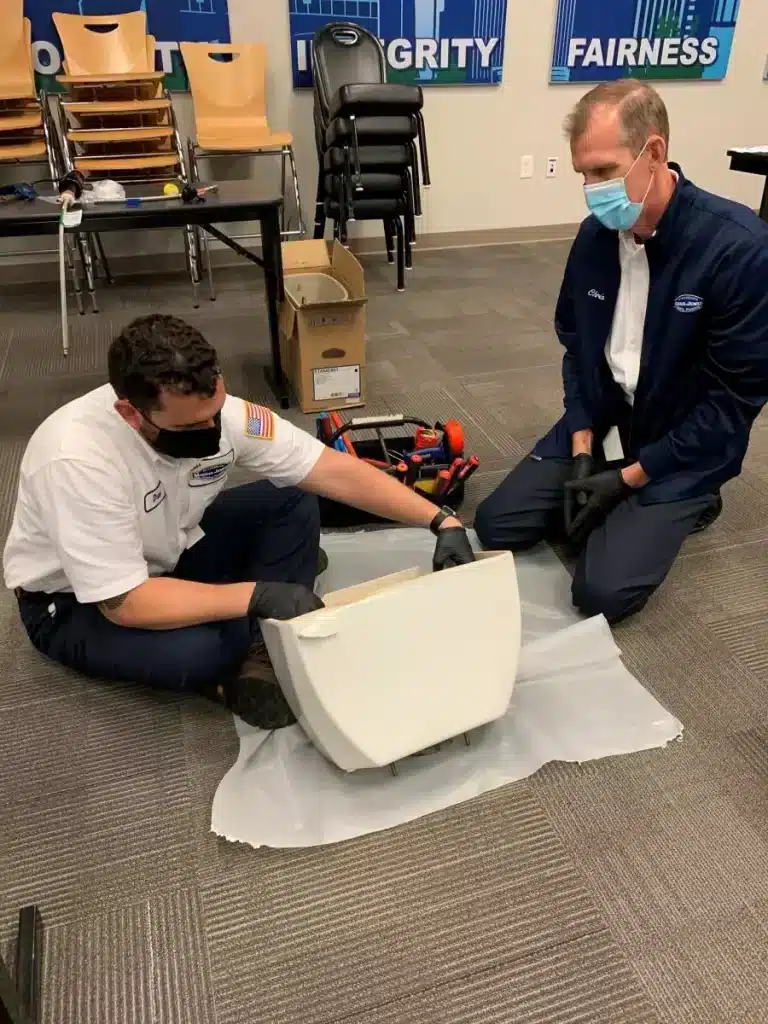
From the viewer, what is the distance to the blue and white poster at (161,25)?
355 cm

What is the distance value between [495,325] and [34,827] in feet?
9.00

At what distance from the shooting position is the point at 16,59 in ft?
11.4

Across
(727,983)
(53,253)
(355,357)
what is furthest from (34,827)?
(53,253)

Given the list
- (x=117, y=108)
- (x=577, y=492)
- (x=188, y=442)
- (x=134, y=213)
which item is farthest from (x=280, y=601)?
(x=117, y=108)

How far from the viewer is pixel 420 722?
124 cm

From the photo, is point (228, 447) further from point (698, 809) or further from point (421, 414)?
point (421, 414)

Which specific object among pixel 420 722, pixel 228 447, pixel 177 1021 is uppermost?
pixel 228 447

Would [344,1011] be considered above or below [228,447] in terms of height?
below

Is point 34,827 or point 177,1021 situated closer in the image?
point 177,1021

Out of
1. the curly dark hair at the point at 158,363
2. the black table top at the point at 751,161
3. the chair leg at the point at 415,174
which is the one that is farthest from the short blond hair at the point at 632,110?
the chair leg at the point at 415,174

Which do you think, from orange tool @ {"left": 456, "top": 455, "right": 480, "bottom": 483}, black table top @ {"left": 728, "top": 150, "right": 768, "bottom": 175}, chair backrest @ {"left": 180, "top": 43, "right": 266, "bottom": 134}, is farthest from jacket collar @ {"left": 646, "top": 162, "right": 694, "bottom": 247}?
chair backrest @ {"left": 180, "top": 43, "right": 266, "bottom": 134}

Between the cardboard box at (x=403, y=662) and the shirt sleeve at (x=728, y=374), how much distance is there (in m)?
0.66

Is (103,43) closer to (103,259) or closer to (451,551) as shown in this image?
(103,259)

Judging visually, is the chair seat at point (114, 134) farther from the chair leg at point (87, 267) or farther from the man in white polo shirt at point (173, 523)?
the man in white polo shirt at point (173, 523)
